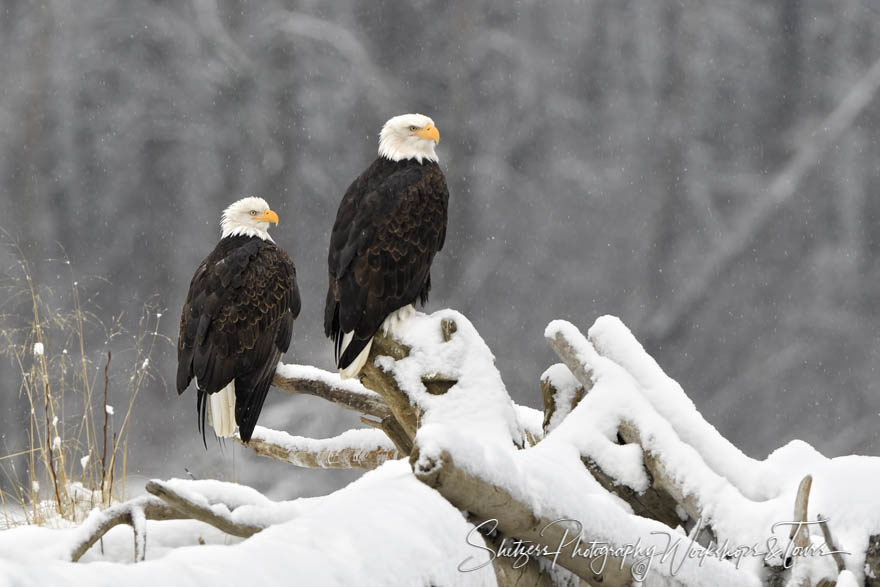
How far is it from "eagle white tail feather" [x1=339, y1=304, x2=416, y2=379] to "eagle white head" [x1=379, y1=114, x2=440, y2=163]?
62 centimetres

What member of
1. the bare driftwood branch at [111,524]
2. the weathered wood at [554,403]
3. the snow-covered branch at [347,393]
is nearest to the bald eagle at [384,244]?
the snow-covered branch at [347,393]

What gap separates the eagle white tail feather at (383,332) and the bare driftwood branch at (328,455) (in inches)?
21.1

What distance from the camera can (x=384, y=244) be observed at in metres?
3.37

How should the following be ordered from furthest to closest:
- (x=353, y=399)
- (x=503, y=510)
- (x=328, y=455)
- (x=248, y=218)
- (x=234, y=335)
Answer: (x=248, y=218), (x=328, y=455), (x=234, y=335), (x=353, y=399), (x=503, y=510)

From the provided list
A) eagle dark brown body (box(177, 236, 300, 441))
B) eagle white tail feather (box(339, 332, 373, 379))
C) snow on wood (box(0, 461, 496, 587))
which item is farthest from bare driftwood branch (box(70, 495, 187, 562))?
eagle dark brown body (box(177, 236, 300, 441))

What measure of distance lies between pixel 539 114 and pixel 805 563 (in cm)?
710

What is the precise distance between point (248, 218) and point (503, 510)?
2689 millimetres

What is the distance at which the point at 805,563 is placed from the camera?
1863 mm

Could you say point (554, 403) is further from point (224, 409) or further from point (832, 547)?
point (224, 409)

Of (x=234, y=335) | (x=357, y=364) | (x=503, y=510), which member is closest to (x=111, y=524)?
(x=503, y=510)

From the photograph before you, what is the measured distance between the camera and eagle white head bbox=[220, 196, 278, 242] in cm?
389

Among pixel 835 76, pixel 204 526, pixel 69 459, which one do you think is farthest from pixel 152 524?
pixel 835 76

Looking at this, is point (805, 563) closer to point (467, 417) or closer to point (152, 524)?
point (467, 417)

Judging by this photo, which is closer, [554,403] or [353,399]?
[554,403]
